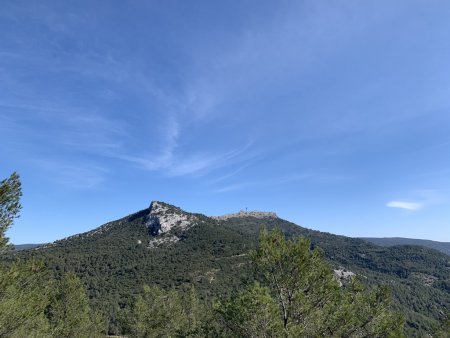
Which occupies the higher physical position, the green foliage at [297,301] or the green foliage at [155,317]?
the green foliage at [297,301]

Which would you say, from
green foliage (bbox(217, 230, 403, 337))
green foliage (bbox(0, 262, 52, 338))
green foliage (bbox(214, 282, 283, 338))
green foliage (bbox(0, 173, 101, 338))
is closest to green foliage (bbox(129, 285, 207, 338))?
green foliage (bbox(0, 173, 101, 338))

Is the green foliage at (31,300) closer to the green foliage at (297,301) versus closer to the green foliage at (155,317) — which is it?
the green foliage at (155,317)

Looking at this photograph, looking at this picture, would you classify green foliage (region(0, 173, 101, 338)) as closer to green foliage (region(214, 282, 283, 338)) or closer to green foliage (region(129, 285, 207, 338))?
green foliage (region(129, 285, 207, 338))

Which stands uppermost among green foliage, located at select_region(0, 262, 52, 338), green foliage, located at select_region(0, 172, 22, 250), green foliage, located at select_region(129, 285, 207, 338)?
green foliage, located at select_region(0, 172, 22, 250)

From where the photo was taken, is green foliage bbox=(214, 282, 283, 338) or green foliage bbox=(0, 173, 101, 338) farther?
green foliage bbox=(0, 173, 101, 338)

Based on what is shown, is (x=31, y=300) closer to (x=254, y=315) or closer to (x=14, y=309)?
(x=14, y=309)

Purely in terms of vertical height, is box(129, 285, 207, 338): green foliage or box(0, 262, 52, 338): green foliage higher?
box(0, 262, 52, 338): green foliage

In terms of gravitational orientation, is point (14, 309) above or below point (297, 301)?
below

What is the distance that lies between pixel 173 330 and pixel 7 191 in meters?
38.4

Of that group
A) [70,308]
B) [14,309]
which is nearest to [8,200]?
[14,309]

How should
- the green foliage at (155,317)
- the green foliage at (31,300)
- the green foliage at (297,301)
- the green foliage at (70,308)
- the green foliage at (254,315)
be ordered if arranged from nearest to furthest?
1. the green foliage at (254,315)
2. the green foliage at (297,301)
3. the green foliage at (31,300)
4. the green foliage at (70,308)
5. the green foliage at (155,317)

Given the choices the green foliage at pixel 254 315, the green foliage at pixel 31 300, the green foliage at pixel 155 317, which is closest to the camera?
the green foliage at pixel 254 315

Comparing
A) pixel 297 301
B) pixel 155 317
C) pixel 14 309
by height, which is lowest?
pixel 155 317

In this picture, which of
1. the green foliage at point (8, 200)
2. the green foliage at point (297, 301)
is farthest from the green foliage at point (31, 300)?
the green foliage at point (297, 301)
